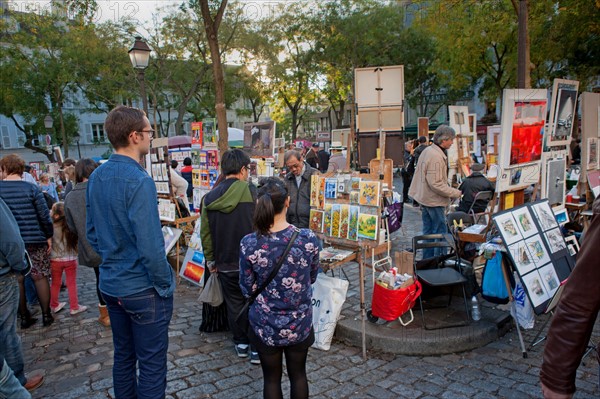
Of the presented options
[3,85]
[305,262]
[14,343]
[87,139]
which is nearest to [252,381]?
[305,262]

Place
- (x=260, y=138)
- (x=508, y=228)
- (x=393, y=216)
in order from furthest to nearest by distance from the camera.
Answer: (x=260, y=138) → (x=393, y=216) → (x=508, y=228)

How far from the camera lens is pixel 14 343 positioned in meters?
3.13

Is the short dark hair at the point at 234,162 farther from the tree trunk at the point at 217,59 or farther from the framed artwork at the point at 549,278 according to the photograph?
the tree trunk at the point at 217,59

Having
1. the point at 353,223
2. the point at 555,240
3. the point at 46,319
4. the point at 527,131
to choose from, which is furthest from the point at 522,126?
the point at 46,319

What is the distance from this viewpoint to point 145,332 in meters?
2.39

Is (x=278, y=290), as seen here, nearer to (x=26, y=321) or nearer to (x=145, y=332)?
(x=145, y=332)

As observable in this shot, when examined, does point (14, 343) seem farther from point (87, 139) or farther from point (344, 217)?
point (87, 139)

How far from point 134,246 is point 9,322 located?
152cm

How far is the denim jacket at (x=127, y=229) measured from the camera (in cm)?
224

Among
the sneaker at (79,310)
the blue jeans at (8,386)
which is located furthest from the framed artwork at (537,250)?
the sneaker at (79,310)

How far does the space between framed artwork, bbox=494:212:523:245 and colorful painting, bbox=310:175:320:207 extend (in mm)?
1798

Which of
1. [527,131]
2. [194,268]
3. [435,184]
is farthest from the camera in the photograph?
[194,268]

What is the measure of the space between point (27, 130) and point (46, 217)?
3196cm

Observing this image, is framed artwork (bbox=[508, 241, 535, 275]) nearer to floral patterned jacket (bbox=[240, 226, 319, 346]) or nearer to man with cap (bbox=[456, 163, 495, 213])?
floral patterned jacket (bbox=[240, 226, 319, 346])
